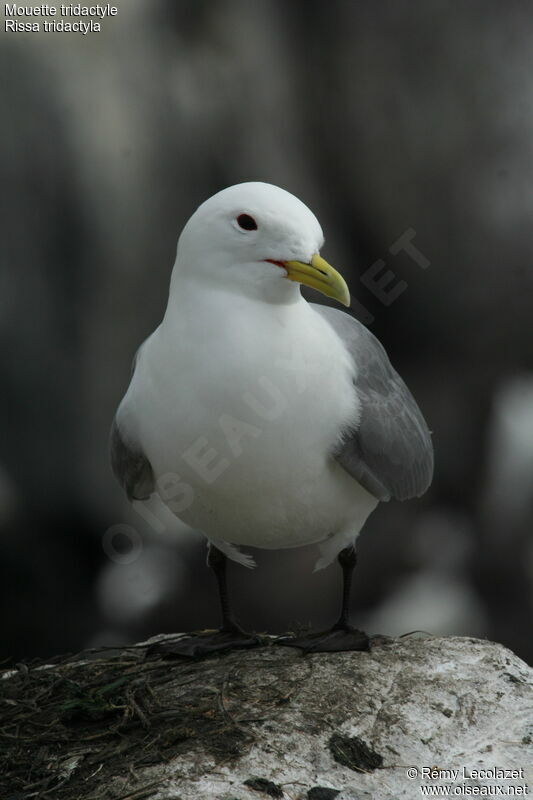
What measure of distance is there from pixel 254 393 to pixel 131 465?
65cm

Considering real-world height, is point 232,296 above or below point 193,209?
below

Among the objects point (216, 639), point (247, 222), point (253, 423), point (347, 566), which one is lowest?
point (216, 639)

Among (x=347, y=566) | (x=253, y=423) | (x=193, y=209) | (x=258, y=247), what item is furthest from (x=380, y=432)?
(x=193, y=209)

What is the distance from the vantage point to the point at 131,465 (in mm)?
3945

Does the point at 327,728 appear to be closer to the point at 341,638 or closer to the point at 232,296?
the point at 341,638

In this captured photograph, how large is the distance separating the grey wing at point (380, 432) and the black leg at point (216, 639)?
81 centimetres

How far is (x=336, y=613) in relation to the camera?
260 inches

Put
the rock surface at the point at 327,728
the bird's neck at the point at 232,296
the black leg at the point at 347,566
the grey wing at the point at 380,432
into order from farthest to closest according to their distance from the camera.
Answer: the black leg at the point at 347,566 < the grey wing at the point at 380,432 < the bird's neck at the point at 232,296 < the rock surface at the point at 327,728

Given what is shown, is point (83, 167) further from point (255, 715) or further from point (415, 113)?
point (255, 715)

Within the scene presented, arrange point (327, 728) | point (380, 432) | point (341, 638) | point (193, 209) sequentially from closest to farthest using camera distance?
point (327, 728)
point (380, 432)
point (341, 638)
point (193, 209)

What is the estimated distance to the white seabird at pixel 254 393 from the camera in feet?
11.5

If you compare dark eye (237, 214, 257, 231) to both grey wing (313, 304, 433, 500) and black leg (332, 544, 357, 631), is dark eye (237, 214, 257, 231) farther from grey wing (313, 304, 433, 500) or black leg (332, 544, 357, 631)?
black leg (332, 544, 357, 631)

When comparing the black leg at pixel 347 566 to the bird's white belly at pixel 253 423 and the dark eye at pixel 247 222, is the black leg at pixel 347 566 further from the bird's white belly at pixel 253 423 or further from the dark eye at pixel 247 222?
the dark eye at pixel 247 222

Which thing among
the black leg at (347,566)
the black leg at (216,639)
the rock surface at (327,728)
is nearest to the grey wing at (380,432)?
the black leg at (347,566)
